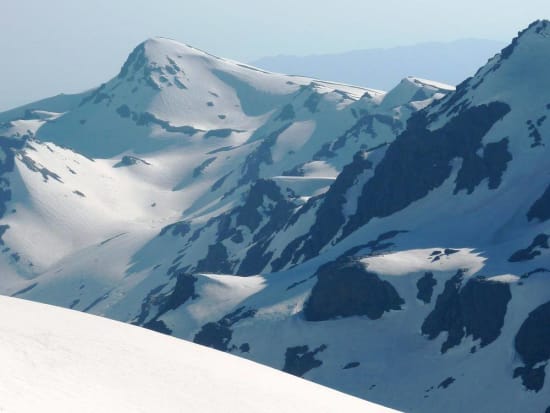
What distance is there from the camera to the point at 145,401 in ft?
94.8

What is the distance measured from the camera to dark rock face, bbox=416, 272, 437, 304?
125m

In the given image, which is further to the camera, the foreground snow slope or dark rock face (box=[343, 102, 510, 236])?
dark rock face (box=[343, 102, 510, 236])

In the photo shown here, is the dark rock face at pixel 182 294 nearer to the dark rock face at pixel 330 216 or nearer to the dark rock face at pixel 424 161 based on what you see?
the dark rock face at pixel 330 216

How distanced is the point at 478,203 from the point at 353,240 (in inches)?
852

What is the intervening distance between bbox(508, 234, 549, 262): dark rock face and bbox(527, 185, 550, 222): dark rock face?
8.58 meters

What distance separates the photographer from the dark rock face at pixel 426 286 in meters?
125

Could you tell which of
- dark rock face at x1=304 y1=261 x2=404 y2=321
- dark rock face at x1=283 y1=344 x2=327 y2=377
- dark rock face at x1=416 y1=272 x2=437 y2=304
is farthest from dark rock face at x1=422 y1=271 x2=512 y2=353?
dark rock face at x1=283 y1=344 x2=327 y2=377

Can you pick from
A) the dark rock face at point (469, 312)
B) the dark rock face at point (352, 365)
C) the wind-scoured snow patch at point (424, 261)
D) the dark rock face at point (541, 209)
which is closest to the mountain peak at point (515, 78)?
the dark rock face at point (541, 209)

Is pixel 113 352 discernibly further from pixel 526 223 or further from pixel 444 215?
pixel 444 215

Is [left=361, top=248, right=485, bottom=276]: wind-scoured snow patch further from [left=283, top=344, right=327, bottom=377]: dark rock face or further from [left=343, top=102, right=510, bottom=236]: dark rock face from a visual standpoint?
[left=343, top=102, right=510, bottom=236]: dark rock face

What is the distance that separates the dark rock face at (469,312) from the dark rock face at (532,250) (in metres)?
8.06

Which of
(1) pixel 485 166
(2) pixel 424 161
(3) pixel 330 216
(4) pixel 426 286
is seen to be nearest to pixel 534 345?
(4) pixel 426 286

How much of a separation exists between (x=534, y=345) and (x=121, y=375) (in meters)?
82.3

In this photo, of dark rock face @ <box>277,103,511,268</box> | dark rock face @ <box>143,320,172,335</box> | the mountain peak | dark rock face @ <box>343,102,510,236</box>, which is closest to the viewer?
dark rock face @ <box>143,320,172,335</box>
